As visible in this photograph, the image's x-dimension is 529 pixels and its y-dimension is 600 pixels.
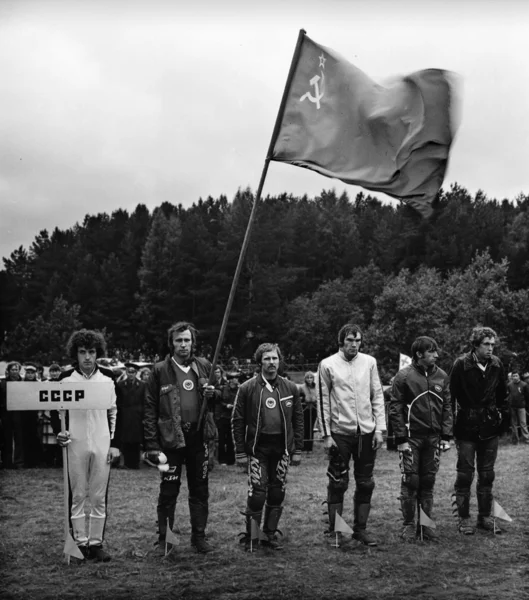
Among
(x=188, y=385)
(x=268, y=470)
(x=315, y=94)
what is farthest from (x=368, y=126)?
(x=268, y=470)

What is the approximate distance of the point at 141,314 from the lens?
67875mm

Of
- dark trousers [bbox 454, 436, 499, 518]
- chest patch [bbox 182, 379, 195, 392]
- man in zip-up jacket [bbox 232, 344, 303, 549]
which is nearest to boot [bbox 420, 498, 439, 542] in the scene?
dark trousers [bbox 454, 436, 499, 518]

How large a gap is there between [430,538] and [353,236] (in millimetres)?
76688

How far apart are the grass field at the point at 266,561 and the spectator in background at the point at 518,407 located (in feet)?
28.6

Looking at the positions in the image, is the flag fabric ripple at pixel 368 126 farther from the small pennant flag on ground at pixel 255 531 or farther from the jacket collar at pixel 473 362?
the small pennant flag on ground at pixel 255 531

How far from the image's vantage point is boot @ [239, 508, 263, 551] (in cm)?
724

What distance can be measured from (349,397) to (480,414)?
5.38 ft

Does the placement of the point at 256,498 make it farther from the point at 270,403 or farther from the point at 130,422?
the point at 130,422

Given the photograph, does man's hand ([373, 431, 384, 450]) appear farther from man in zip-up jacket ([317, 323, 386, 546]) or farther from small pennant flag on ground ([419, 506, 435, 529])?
small pennant flag on ground ([419, 506, 435, 529])

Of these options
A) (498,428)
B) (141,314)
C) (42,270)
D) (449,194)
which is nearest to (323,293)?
(141,314)

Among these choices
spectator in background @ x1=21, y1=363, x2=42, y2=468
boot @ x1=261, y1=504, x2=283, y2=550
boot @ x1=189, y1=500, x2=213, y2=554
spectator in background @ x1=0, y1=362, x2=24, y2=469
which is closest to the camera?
boot @ x1=189, y1=500, x2=213, y2=554

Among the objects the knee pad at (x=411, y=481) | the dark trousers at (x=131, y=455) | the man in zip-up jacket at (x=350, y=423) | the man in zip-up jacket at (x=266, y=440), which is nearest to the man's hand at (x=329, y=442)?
the man in zip-up jacket at (x=350, y=423)

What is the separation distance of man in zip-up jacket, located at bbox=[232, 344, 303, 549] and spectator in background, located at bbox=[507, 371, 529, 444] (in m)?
12.5

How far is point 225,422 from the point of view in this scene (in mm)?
14617
